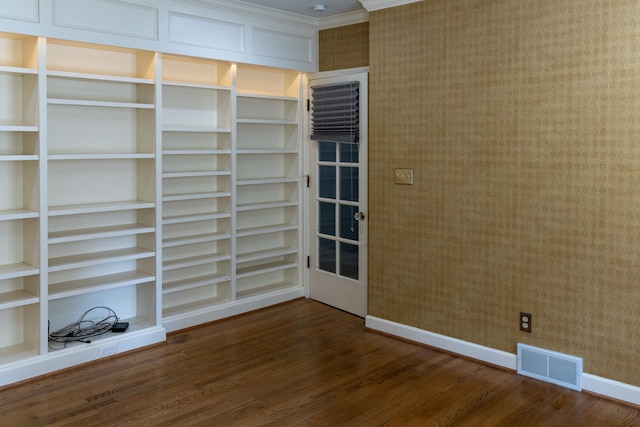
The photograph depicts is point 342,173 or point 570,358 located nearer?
point 570,358

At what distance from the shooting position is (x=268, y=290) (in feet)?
16.9

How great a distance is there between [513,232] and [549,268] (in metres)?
0.32

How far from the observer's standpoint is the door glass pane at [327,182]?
16.3 feet

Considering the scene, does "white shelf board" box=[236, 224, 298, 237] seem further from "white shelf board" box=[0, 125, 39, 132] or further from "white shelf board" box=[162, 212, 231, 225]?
"white shelf board" box=[0, 125, 39, 132]

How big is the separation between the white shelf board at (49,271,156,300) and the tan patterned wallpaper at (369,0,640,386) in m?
1.85

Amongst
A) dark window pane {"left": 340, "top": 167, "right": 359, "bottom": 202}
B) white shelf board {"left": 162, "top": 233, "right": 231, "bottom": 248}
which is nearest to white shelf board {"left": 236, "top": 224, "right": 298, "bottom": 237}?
white shelf board {"left": 162, "top": 233, "right": 231, "bottom": 248}

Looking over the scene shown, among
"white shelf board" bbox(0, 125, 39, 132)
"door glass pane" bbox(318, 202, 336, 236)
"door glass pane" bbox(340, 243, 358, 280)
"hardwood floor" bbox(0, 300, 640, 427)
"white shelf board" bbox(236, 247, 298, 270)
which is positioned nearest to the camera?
"hardwood floor" bbox(0, 300, 640, 427)

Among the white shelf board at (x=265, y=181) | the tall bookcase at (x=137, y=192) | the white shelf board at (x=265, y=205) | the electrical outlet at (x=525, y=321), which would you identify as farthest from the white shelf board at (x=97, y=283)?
the electrical outlet at (x=525, y=321)

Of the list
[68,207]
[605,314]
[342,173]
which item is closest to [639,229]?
[605,314]

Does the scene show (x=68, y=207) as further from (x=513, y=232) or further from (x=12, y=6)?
(x=513, y=232)

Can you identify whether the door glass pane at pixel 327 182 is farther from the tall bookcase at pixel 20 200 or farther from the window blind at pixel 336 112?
the tall bookcase at pixel 20 200

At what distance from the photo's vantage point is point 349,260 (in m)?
4.87

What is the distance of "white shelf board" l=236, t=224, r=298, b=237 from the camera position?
4.86 m

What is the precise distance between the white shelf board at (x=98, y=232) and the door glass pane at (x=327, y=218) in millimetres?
1661
